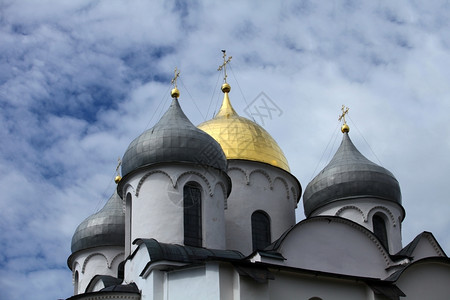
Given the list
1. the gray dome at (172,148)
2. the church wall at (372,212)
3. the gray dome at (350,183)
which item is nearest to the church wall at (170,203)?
the gray dome at (172,148)

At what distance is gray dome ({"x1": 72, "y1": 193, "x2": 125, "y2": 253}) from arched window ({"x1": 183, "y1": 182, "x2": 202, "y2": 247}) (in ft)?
12.3

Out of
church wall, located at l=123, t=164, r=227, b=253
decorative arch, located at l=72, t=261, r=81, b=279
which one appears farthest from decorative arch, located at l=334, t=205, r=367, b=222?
decorative arch, located at l=72, t=261, r=81, b=279

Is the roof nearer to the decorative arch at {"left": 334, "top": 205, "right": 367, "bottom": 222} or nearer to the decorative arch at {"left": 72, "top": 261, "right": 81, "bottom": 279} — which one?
the decorative arch at {"left": 334, "top": 205, "right": 367, "bottom": 222}

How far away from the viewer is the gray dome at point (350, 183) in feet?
60.0

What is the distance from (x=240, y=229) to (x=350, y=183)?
290cm

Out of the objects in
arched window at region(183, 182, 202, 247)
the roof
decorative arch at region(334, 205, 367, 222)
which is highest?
decorative arch at region(334, 205, 367, 222)

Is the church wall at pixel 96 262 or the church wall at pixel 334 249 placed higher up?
the church wall at pixel 96 262

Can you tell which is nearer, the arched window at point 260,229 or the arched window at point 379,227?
the arched window at point 260,229

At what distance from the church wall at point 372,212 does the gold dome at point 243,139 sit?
2.03 m

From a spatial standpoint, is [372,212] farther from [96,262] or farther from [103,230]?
[96,262]

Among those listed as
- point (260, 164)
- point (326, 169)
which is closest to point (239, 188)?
point (260, 164)

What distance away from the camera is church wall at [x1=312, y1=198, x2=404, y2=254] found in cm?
1809

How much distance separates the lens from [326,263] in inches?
599

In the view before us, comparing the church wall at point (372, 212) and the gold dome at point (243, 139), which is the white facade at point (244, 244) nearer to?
the church wall at point (372, 212)
